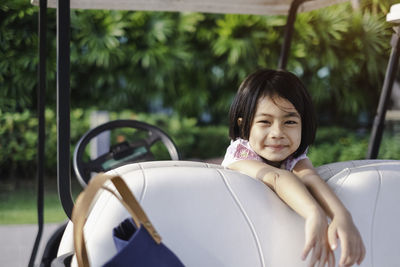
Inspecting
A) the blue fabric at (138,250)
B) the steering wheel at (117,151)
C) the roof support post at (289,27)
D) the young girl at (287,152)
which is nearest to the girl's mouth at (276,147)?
the young girl at (287,152)

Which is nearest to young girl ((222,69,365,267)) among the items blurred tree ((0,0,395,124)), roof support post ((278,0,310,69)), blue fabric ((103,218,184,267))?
blue fabric ((103,218,184,267))

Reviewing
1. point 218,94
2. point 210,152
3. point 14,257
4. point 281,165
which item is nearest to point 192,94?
point 218,94

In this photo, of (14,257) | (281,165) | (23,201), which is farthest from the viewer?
(23,201)

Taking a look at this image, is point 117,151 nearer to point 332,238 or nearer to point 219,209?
point 219,209

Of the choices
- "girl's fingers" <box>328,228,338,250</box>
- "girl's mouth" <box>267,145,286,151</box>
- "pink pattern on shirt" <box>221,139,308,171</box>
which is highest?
"girl's mouth" <box>267,145,286,151</box>

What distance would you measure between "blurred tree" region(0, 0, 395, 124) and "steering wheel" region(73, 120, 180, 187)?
10.8 feet

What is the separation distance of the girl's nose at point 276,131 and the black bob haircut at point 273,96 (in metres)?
0.06

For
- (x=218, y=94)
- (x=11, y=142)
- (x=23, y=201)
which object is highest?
(x=218, y=94)

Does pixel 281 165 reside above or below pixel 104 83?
above

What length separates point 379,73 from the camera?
5.45m

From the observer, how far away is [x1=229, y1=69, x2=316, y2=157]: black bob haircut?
1124 millimetres

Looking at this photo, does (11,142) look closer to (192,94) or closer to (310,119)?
(192,94)

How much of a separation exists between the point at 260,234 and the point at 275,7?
1.28 metres

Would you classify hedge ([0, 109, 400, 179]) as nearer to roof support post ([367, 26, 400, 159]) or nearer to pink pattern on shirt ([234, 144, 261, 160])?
roof support post ([367, 26, 400, 159])
